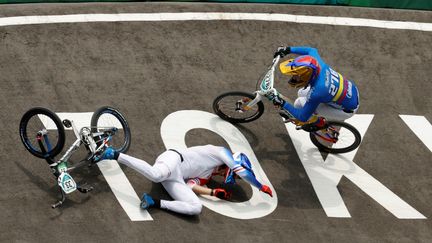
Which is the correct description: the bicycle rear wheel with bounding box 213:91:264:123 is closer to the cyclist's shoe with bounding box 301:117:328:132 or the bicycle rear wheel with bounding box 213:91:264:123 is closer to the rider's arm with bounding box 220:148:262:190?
the cyclist's shoe with bounding box 301:117:328:132

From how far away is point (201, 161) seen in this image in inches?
433

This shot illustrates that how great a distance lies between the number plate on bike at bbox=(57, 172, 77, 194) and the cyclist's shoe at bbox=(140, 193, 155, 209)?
1.15m

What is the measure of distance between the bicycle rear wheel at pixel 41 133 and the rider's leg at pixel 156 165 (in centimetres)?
109

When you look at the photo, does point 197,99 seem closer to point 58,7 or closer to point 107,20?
point 107,20

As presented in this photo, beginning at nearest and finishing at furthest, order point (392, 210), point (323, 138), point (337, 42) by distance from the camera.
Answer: point (392, 210)
point (323, 138)
point (337, 42)

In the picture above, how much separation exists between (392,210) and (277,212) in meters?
2.23

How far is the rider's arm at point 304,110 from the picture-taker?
11.2 m

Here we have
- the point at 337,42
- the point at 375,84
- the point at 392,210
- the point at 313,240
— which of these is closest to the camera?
the point at 313,240

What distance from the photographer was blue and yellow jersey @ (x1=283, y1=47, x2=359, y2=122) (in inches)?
435

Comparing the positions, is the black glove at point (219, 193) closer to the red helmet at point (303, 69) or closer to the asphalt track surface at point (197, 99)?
the asphalt track surface at point (197, 99)

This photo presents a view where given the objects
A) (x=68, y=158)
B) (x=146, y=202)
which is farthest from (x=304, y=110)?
(x=68, y=158)

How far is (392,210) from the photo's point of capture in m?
11.5

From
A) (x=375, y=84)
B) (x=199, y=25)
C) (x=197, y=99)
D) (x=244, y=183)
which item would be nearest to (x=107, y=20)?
(x=199, y=25)

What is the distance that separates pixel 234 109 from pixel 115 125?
8.21ft
